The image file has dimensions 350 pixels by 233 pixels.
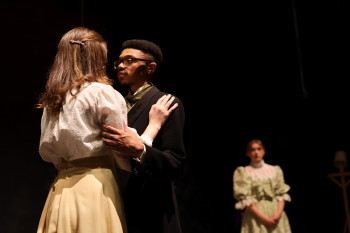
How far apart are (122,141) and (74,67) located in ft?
1.38

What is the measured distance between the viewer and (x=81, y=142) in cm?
183

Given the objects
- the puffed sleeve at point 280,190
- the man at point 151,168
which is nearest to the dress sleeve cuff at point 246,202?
the puffed sleeve at point 280,190

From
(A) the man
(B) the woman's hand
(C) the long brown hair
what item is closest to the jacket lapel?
(A) the man

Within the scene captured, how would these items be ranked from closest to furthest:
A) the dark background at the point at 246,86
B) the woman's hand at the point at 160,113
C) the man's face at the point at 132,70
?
the woman's hand at the point at 160,113 < the man's face at the point at 132,70 < the dark background at the point at 246,86

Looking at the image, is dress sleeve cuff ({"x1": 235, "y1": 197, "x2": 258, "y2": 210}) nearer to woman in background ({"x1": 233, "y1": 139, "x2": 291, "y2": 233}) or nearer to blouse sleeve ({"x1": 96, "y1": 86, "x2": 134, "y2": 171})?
woman in background ({"x1": 233, "y1": 139, "x2": 291, "y2": 233})

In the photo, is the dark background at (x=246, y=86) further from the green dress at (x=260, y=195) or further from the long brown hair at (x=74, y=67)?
the long brown hair at (x=74, y=67)

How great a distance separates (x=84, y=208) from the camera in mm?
1769

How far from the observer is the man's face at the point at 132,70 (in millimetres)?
2709

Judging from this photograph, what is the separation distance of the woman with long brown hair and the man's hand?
35mm

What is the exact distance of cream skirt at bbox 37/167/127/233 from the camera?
1756mm

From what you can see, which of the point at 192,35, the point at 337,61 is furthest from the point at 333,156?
the point at 192,35

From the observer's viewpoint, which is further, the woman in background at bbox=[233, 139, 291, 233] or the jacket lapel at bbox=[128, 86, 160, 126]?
the woman in background at bbox=[233, 139, 291, 233]

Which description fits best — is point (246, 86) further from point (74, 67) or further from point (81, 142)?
point (81, 142)

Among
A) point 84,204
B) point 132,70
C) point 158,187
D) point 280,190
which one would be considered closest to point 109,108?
point 84,204
